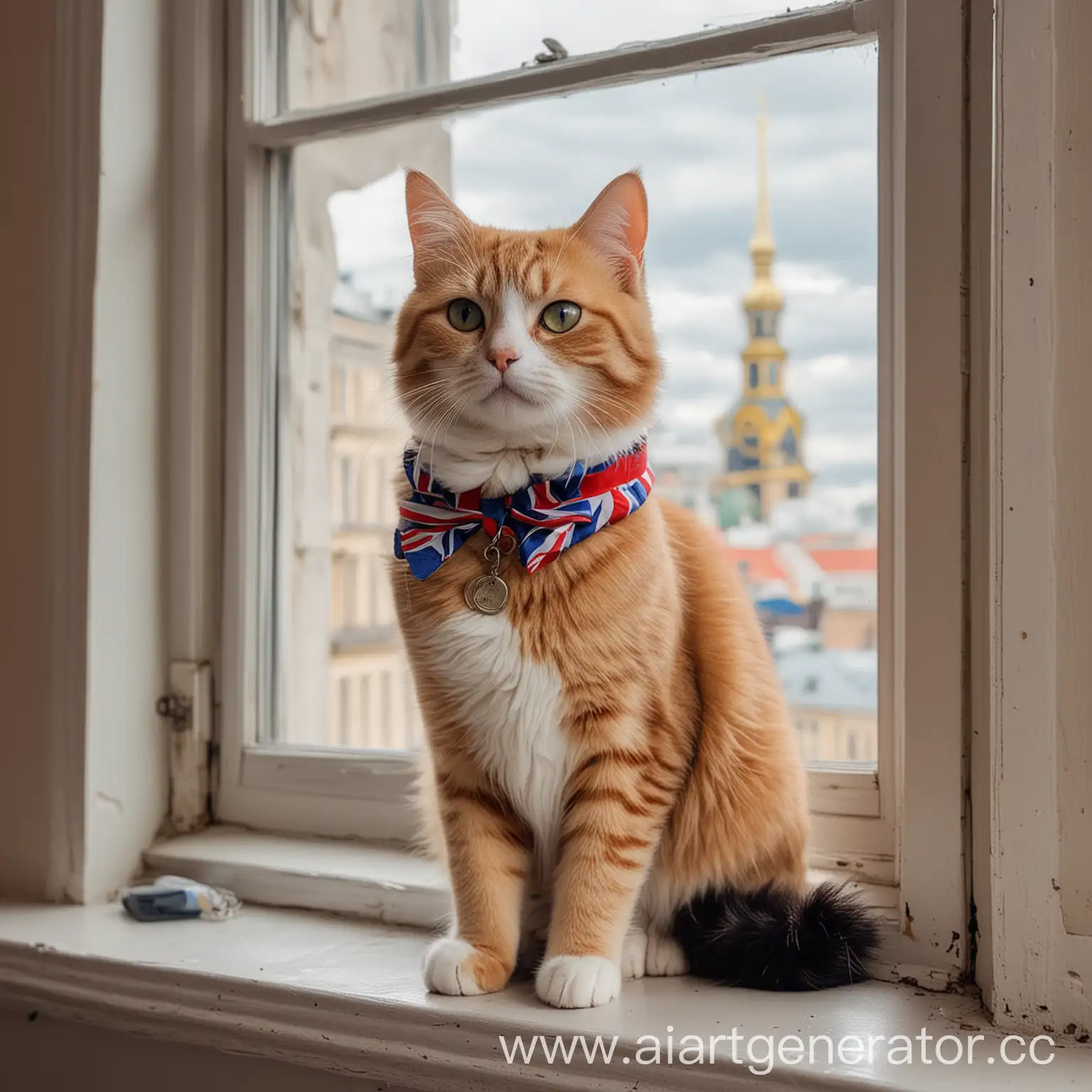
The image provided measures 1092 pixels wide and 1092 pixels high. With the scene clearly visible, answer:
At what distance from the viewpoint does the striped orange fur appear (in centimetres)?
105

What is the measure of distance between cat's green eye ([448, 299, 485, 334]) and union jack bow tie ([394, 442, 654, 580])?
148 mm

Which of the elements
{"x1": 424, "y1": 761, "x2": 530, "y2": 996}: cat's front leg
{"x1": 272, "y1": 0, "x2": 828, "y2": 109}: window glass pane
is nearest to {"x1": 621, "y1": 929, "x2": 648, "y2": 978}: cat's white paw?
{"x1": 424, "y1": 761, "x2": 530, "y2": 996}: cat's front leg

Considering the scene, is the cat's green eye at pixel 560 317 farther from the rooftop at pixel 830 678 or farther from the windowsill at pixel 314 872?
the windowsill at pixel 314 872

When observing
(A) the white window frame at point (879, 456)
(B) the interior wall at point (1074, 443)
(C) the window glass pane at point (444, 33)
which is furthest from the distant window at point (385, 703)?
(B) the interior wall at point (1074, 443)

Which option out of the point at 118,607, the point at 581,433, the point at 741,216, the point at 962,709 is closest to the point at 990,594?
the point at 962,709

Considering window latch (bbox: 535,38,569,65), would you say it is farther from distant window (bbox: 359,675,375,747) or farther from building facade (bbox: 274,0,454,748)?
distant window (bbox: 359,675,375,747)

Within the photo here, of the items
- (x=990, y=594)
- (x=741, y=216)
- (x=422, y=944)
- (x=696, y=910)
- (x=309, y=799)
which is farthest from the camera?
(x=309, y=799)

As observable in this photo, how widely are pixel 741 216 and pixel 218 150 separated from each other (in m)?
0.74

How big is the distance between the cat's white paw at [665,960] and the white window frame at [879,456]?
0.70 feet

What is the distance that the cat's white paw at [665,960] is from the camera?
112 centimetres

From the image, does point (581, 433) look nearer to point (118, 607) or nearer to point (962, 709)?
point (962, 709)

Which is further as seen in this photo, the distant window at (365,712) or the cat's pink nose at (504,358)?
the distant window at (365,712)

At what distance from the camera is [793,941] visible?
1.06m

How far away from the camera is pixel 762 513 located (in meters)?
1.41
